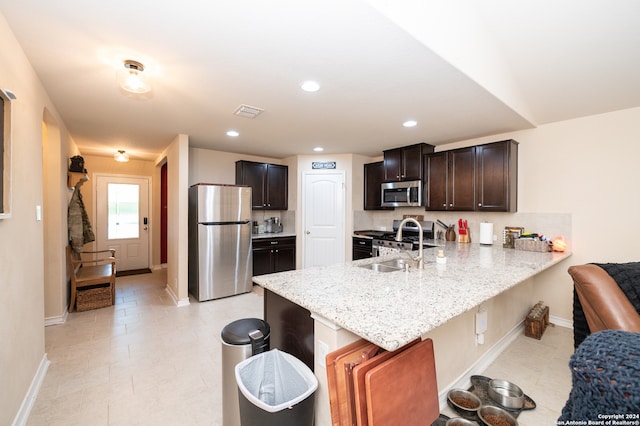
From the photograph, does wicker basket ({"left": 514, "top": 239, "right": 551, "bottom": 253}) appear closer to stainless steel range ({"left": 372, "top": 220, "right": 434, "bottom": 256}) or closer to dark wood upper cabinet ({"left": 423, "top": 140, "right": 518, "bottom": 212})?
dark wood upper cabinet ({"left": 423, "top": 140, "right": 518, "bottom": 212})

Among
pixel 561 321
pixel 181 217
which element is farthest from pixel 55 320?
pixel 561 321

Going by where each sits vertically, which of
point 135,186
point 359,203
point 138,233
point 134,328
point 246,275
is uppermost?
point 135,186

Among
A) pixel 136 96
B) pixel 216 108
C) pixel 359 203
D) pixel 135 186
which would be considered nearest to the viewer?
pixel 136 96

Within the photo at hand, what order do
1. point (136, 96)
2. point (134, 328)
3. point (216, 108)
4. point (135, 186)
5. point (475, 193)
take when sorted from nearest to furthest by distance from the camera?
point (136, 96), point (216, 108), point (134, 328), point (475, 193), point (135, 186)

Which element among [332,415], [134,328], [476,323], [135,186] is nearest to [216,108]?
[134,328]

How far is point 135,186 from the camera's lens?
5996 millimetres

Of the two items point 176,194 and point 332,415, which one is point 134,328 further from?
point 332,415

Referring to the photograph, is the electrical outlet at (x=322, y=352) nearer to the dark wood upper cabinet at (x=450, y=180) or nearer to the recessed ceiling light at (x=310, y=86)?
the recessed ceiling light at (x=310, y=86)

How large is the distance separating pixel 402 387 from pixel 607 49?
2.91 meters

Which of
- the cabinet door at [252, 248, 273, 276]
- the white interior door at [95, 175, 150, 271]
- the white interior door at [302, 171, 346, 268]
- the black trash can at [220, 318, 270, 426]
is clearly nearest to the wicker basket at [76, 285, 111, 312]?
the cabinet door at [252, 248, 273, 276]

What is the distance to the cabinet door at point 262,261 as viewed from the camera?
15.7 ft

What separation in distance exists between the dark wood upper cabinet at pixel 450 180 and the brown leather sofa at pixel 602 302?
2025 millimetres

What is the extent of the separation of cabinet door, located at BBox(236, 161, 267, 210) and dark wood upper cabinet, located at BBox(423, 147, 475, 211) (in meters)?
2.82

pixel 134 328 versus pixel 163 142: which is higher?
pixel 163 142
